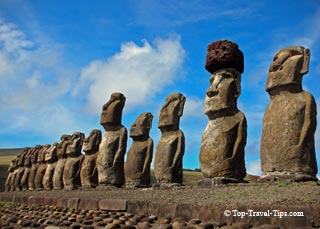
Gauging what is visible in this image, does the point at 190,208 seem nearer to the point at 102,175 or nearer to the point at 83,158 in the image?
the point at 102,175

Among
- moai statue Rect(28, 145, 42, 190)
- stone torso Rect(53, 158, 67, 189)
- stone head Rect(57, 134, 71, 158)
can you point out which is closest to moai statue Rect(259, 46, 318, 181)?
stone torso Rect(53, 158, 67, 189)

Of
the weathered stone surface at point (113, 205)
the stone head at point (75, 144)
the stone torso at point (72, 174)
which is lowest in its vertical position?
the weathered stone surface at point (113, 205)

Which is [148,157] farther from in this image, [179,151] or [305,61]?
[305,61]

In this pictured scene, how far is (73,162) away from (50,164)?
133 inches

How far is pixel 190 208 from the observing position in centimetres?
621

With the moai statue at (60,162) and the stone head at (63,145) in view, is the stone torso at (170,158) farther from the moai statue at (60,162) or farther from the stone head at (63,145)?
the stone head at (63,145)

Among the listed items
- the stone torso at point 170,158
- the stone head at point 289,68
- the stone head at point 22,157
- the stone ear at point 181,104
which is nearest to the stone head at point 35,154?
the stone head at point 22,157

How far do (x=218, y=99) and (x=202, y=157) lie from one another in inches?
55.3

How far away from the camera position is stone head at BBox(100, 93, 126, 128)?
50.0 ft

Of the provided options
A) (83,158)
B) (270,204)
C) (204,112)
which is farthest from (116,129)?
(270,204)

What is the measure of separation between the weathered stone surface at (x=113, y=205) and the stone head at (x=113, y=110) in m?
6.76

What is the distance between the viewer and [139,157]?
13.3m

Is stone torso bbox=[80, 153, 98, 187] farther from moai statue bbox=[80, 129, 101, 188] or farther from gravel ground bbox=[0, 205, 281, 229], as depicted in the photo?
gravel ground bbox=[0, 205, 281, 229]

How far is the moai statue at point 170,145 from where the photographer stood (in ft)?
38.4
